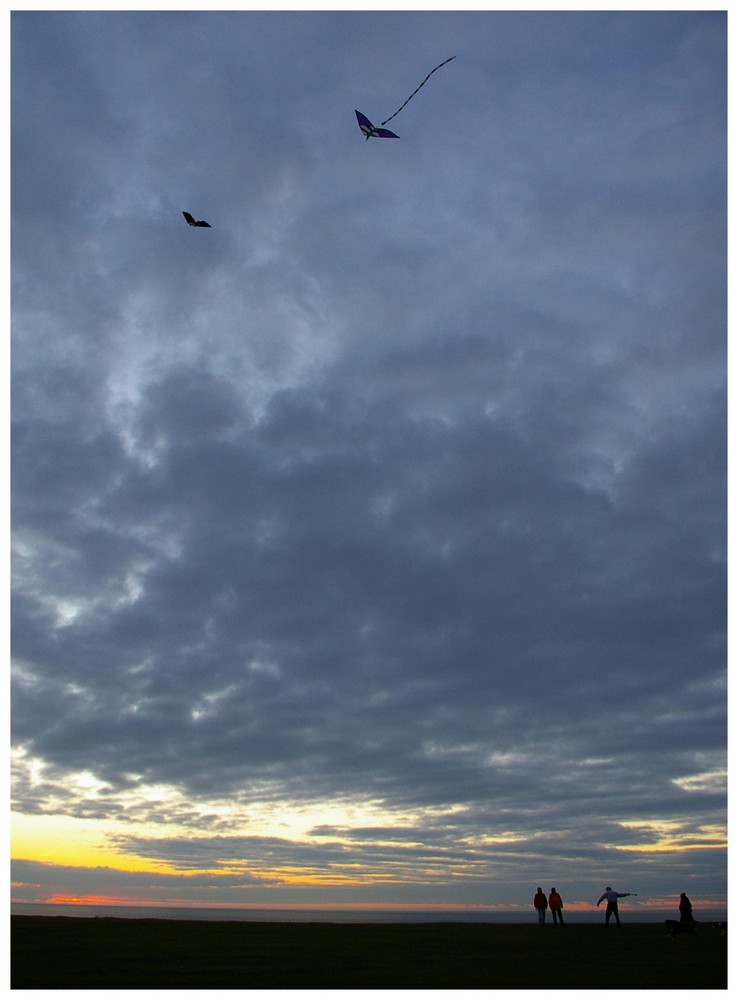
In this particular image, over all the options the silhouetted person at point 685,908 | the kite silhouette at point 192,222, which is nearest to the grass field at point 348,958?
the silhouetted person at point 685,908

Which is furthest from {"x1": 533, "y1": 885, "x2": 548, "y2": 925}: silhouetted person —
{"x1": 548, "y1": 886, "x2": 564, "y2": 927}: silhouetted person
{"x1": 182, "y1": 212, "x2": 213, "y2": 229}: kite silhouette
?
{"x1": 182, "y1": 212, "x2": 213, "y2": 229}: kite silhouette

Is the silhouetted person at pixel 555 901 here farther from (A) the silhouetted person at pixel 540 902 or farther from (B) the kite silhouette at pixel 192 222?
(B) the kite silhouette at pixel 192 222

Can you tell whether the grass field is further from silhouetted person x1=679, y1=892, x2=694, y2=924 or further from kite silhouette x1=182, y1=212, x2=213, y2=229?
kite silhouette x1=182, y1=212, x2=213, y2=229

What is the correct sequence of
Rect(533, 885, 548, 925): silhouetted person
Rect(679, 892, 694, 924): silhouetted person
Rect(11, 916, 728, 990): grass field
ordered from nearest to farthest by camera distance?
1. Rect(11, 916, 728, 990): grass field
2. Rect(679, 892, 694, 924): silhouetted person
3. Rect(533, 885, 548, 925): silhouetted person
